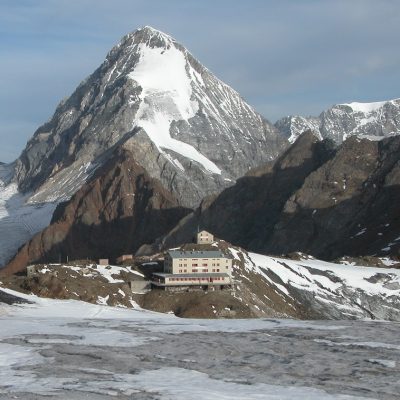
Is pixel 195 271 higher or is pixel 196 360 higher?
pixel 195 271

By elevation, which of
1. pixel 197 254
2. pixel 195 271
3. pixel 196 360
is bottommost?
pixel 196 360

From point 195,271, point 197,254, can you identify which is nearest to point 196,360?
point 195,271

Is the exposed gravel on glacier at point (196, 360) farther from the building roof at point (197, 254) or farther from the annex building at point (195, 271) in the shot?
the building roof at point (197, 254)

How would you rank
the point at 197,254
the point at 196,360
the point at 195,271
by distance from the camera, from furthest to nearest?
the point at 197,254 → the point at 195,271 → the point at 196,360

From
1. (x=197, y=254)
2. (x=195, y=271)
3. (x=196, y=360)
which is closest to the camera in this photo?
(x=196, y=360)

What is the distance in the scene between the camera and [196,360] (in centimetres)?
3988

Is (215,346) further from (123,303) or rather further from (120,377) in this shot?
(123,303)

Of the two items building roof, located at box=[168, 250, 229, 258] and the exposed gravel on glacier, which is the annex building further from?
the exposed gravel on glacier

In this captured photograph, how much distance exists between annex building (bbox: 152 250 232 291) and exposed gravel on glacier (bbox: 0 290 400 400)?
76210 mm

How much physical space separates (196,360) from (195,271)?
3966 inches

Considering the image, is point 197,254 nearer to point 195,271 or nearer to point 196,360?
point 195,271

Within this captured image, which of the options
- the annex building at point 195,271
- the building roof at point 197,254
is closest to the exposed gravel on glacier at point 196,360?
the annex building at point 195,271

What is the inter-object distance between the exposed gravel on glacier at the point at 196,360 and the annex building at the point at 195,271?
3000 inches

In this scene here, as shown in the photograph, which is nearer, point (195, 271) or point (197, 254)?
point (195, 271)
